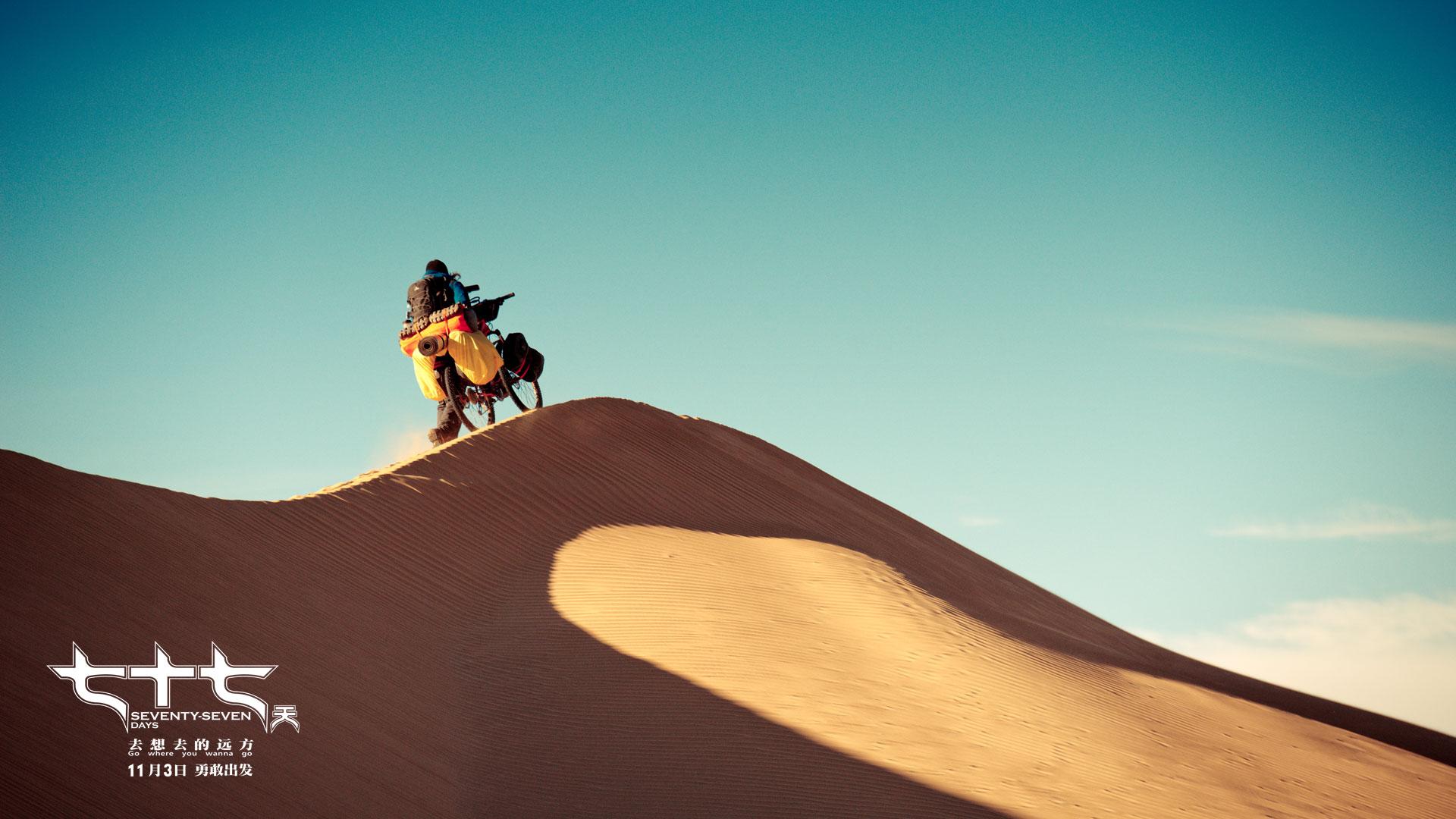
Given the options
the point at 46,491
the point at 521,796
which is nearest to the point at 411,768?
the point at 521,796

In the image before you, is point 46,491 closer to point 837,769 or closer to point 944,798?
point 837,769

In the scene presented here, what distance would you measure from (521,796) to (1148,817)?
435 centimetres

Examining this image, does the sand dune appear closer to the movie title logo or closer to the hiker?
the movie title logo

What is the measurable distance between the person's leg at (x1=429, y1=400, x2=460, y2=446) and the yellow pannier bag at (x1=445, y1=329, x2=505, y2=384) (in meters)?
0.54

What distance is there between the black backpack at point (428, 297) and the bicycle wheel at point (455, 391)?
0.74m

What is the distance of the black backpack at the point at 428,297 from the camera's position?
15312 millimetres

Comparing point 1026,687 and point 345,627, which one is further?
point 1026,687

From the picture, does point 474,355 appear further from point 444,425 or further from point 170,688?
point 170,688

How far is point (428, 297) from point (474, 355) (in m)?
0.94

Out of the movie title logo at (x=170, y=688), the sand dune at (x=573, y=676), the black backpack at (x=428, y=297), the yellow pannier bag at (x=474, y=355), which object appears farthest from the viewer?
the black backpack at (x=428, y=297)

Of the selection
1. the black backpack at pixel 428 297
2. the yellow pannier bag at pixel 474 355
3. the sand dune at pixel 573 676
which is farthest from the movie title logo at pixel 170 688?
the black backpack at pixel 428 297

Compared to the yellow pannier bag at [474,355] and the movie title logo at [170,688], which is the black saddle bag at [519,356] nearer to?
the yellow pannier bag at [474,355]

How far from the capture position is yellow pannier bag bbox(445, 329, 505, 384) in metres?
15.1

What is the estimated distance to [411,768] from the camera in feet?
27.8
